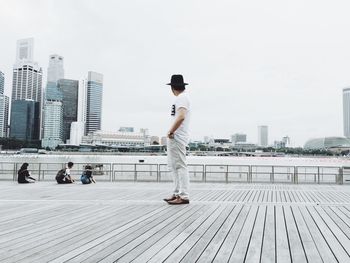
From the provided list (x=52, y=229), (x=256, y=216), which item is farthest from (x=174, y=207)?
(x=52, y=229)

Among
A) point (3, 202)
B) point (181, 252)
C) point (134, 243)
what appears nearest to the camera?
point (181, 252)

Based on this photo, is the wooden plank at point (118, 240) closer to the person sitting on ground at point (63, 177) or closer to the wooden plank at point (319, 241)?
the wooden plank at point (319, 241)

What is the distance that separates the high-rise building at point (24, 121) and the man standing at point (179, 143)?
17099 centimetres

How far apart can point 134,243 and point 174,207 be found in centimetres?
242

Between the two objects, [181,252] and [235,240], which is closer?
[181,252]

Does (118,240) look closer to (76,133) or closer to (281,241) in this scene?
(281,241)

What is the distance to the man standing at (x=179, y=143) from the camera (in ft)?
19.6

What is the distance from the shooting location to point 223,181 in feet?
43.7

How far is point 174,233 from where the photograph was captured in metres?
3.82

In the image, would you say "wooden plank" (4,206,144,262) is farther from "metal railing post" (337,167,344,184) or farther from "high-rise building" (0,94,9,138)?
"high-rise building" (0,94,9,138)

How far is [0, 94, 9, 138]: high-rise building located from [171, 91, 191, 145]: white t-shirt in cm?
18281

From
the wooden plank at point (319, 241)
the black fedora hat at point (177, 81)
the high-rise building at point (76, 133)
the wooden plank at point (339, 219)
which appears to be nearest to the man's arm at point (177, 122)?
the black fedora hat at point (177, 81)

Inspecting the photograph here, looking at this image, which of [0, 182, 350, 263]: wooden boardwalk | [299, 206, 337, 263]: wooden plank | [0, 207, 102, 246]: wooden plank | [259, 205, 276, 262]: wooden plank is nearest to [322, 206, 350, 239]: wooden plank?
[0, 182, 350, 263]: wooden boardwalk

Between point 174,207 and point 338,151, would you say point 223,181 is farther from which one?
point 338,151
